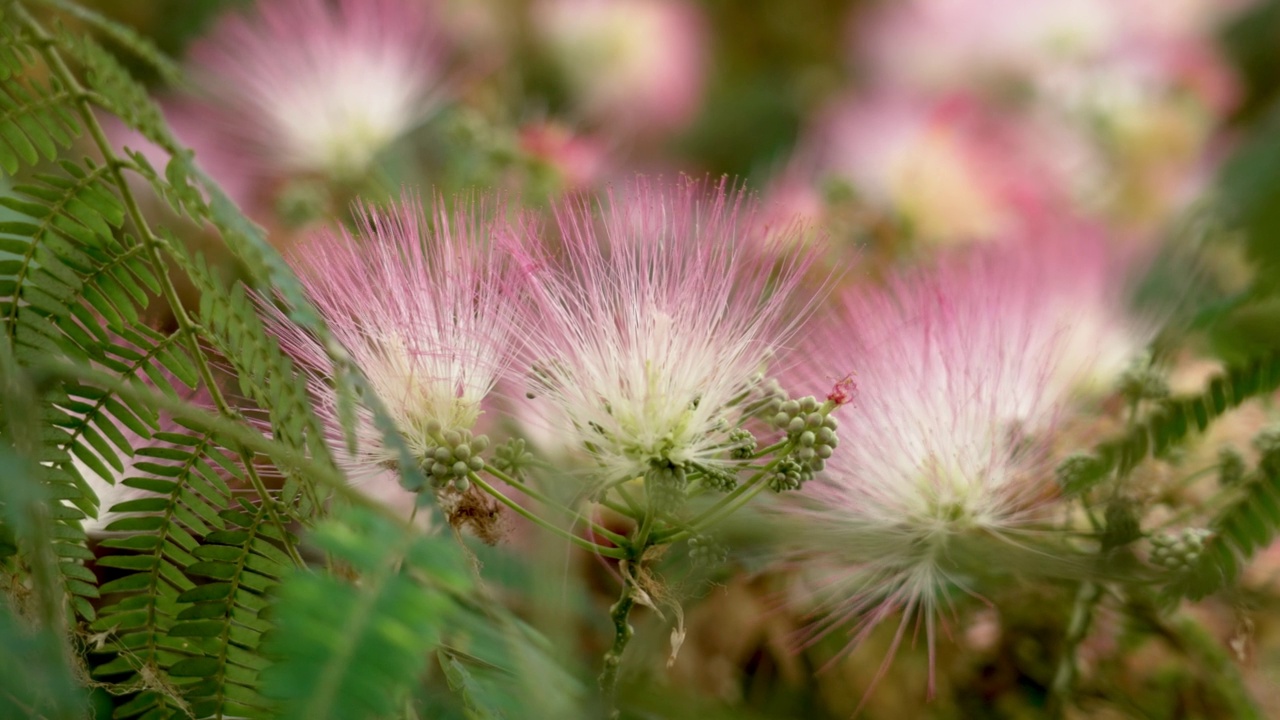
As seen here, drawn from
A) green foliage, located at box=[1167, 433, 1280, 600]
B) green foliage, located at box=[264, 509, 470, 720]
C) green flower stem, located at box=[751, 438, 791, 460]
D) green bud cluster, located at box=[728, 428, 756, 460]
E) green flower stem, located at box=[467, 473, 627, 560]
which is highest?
green foliage, located at box=[1167, 433, 1280, 600]

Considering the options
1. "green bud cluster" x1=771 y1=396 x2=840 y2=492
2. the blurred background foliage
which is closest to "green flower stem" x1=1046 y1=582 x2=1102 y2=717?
the blurred background foliage

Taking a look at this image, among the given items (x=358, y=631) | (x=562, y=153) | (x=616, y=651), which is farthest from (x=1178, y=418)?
(x=562, y=153)

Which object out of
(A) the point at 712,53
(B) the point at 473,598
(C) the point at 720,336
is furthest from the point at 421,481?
(A) the point at 712,53

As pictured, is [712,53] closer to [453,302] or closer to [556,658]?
[453,302]

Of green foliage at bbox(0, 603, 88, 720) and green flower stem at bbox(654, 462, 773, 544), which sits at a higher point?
green flower stem at bbox(654, 462, 773, 544)

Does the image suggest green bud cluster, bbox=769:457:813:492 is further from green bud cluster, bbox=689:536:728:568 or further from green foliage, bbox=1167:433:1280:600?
green foliage, bbox=1167:433:1280:600

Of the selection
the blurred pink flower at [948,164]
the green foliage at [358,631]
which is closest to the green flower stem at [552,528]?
the green foliage at [358,631]

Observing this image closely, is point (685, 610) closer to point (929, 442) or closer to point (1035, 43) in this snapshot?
point (929, 442)
